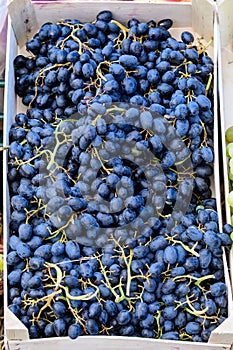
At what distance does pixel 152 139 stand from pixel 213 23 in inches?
22.1

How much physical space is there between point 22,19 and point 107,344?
3.64 feet

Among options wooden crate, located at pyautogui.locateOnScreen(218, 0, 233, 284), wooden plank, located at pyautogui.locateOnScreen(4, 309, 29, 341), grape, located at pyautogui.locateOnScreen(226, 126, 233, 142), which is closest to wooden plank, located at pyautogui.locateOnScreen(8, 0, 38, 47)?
wooden crate, located at pyautogui.locateOnScreen(218, 0, 233, 284)

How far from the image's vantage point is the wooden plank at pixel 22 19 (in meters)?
2.01

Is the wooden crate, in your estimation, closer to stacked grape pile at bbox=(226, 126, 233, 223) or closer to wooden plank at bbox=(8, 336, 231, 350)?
stacked grape pile at bbox=(226, 126, 233, 223)

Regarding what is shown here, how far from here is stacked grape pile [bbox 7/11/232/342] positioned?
157cm

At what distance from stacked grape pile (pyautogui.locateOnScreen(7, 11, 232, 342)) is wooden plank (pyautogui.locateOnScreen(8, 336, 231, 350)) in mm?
26

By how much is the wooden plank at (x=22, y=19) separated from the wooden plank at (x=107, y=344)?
103 cm

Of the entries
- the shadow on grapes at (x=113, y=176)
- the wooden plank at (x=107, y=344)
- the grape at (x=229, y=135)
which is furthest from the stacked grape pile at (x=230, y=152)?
the wooden plank at (x=107, y=344)

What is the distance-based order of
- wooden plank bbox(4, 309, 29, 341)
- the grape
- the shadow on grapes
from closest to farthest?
wooden plank bbox(4, 309, 29, 341) < the shadow on grapes < the grape

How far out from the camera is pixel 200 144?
178 cm

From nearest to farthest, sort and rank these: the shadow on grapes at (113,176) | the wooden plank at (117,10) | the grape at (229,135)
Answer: the shadow on grapes at (113,176) < the grape at (229,135) < the wooden plank at (117,10)

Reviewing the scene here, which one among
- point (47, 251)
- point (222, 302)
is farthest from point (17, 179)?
point (222, 302)

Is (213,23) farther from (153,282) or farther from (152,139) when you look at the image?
(153,282)

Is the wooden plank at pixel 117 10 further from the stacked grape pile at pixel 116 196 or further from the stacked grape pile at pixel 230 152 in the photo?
the stacked grape pile at pixel 230 152
